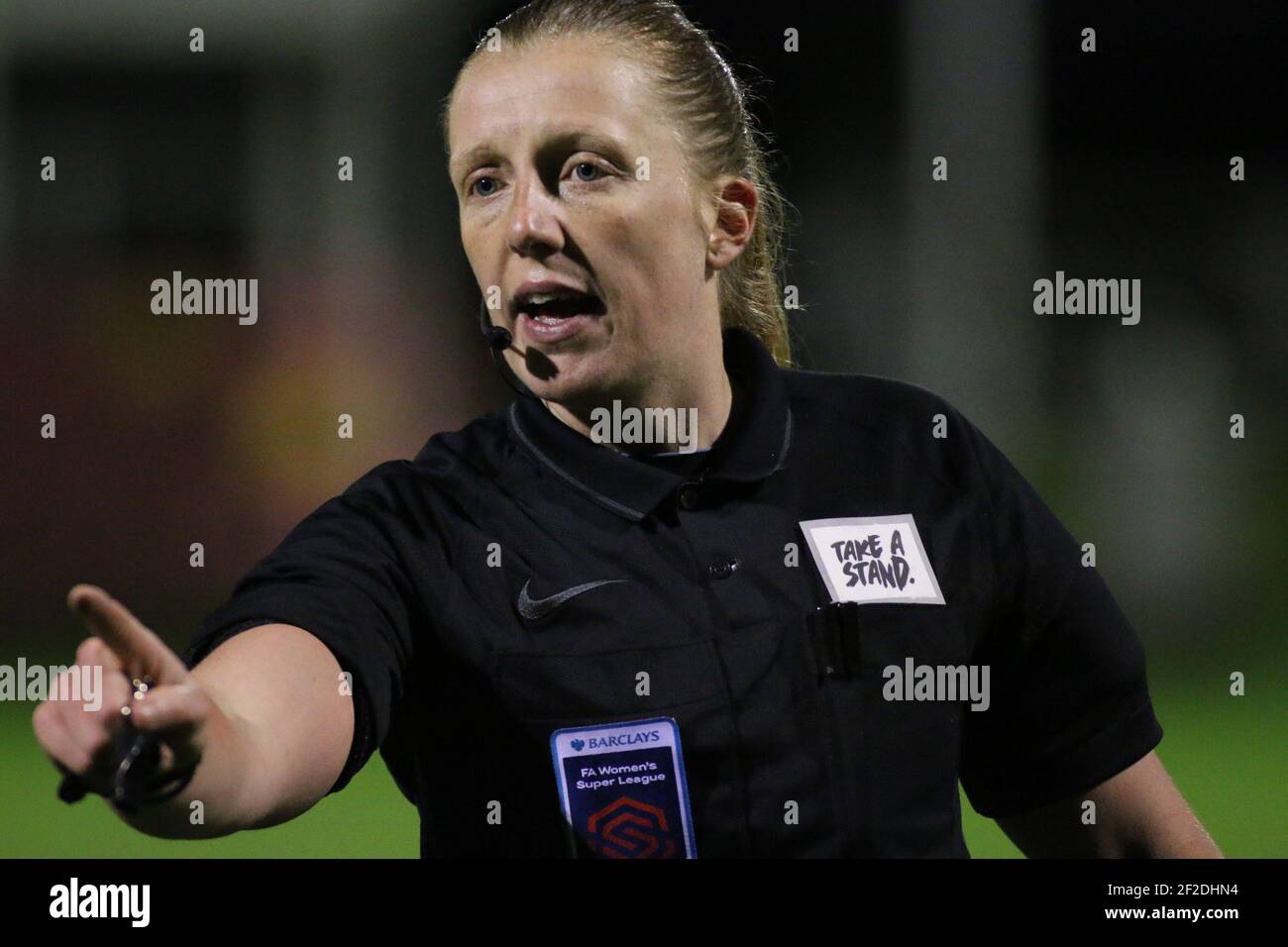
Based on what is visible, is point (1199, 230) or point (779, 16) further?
point (1199, 230)

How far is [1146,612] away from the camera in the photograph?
599 cm

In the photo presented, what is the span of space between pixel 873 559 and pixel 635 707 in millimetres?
339

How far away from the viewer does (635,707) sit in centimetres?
160

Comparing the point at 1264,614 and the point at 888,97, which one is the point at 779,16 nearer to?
the point at 888,97

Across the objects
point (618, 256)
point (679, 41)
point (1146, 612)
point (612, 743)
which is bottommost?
point (1146, 612)

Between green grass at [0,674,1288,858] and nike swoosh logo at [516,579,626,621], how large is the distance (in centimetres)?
211

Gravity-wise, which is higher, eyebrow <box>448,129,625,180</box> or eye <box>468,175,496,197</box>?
eyebrow <box>448,129,625,180</box>

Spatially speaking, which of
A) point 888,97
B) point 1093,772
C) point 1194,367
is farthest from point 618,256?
point 1194,367

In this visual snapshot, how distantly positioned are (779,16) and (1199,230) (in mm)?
2461

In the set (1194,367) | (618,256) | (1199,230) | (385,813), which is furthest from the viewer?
(1199,230)

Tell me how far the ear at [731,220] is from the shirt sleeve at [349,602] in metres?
0.58

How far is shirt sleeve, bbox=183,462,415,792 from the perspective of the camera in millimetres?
1450
